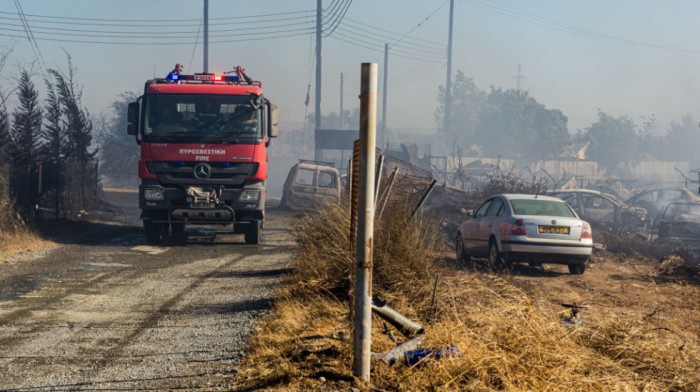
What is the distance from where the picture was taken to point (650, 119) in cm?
9175

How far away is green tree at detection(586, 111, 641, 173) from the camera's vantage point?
7906 cm

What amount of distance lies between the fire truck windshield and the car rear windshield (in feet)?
16.7

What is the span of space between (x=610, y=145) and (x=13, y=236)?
7635 cm

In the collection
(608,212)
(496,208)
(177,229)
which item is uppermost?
(496,208)

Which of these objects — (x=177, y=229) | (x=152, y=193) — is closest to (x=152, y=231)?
(x=152, y=193)

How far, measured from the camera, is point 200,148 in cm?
1296

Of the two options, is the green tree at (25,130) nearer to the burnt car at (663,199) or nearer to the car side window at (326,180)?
the car side window at (326,180)

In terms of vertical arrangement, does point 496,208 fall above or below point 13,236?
above

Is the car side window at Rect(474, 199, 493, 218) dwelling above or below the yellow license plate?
above

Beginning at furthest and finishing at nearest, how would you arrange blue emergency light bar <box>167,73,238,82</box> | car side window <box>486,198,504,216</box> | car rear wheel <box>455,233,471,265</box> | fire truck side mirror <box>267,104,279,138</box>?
car rear wheel <box>455,233,471,265</box> < blue emergency light bar <box>167,73,238,82</box> < fire truck side mirror <box>267,104,279,138</box> < car side window <box>486,198,504,216</box>

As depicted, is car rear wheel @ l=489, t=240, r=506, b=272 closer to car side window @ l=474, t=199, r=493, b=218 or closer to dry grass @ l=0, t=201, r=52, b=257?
car side window @ l=474, t=199, r=493, b=218

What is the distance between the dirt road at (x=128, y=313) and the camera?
484cm

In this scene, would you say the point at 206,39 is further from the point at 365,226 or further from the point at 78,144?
the point at 365,226

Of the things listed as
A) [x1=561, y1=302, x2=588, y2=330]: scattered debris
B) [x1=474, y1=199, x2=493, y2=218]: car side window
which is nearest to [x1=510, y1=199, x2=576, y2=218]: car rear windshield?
[x1=474, y1=199, x2=493, y2=218]: car side window
